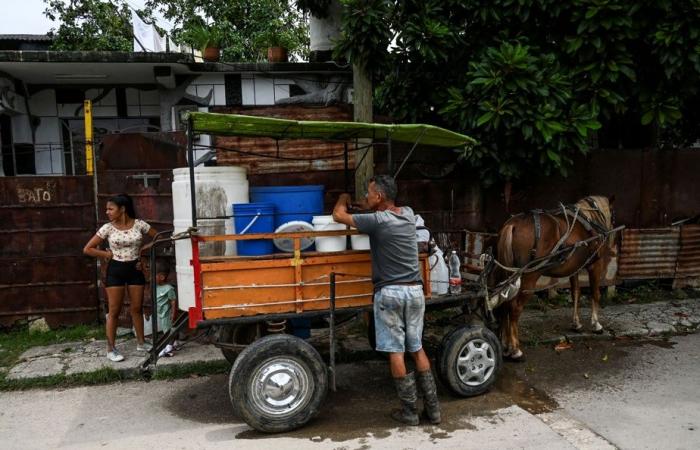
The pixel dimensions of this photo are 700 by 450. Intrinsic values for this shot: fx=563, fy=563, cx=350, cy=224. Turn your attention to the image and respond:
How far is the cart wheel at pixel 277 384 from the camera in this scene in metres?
4.06

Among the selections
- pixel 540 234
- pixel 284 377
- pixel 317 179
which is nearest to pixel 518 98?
pixel 540 234

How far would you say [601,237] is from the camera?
620cm

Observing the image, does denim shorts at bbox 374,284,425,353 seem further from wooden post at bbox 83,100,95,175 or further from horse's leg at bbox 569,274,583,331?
wooden post at bbox 83,100,95,175

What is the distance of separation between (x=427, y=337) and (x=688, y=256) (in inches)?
184

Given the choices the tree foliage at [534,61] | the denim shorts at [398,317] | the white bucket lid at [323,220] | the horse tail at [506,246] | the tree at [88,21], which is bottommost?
the denim shorts at [398,317]

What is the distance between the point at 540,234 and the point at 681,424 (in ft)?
7.02

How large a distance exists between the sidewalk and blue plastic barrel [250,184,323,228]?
1.13 m

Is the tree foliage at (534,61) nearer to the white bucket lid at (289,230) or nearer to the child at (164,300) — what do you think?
the white bucket lid at (289,230)

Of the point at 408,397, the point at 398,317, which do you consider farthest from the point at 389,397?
the point at 398,317

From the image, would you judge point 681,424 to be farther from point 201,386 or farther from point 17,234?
point 17,234

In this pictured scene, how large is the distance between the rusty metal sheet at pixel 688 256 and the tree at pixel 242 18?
11532mm

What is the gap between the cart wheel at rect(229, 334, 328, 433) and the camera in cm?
406

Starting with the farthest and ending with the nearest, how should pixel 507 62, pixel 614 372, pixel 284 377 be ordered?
pixel 507 62 → pixel 614 372 → pixel 284 377

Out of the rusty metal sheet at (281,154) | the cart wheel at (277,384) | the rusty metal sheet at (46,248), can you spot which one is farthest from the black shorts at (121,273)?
the cart wheel at (277,384)
